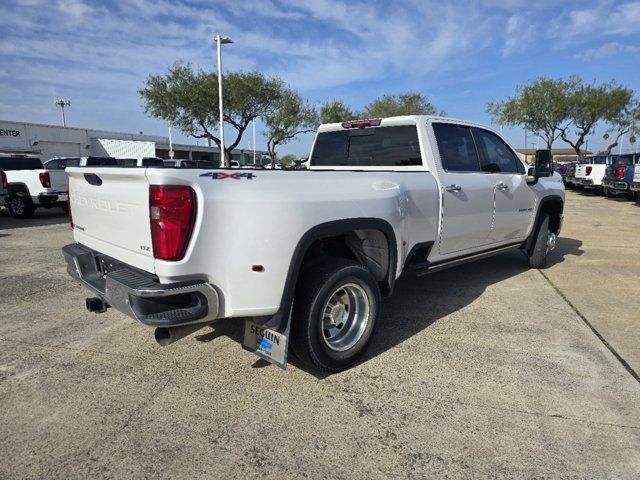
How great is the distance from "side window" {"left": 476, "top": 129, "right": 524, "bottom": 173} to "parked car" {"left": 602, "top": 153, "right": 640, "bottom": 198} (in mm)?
13557

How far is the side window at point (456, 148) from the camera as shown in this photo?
438cm

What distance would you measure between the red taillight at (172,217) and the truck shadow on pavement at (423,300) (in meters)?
1.34

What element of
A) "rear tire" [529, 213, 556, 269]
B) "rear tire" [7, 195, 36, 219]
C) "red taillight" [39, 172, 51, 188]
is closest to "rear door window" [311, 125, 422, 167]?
"rear tire" [529, 213, 556, 269]

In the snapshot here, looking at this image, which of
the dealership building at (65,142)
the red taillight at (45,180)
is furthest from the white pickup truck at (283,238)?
the dealership building at (65,142)

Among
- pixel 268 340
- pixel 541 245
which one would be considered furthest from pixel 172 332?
pixel 541 245

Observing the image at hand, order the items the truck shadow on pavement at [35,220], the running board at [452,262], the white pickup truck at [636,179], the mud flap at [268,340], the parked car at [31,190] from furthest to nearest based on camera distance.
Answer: the white pickup truck at [636,179]
the parked car at [31,190]
the truck shadow on pavement at [35,220]
the running board at [452,262]
the mud flap at [268,340]

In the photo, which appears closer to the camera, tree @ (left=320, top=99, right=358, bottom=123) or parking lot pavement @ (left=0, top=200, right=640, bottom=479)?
parking lot pavement @ (left=0, top=200, right=640, bottom=479)

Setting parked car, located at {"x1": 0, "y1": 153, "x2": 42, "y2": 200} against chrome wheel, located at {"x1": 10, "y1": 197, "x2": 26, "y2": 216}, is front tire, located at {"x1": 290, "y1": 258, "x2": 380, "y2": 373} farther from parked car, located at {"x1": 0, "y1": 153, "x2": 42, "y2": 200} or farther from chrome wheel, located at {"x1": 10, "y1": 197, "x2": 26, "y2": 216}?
parked car, located at {"x1": 0, "y1": 153, "x2": 42, "y2": 200}

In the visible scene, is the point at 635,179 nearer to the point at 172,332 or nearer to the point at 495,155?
the point at 495,155

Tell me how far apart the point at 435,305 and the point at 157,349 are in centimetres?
280

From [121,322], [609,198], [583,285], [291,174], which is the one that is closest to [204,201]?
[291,174]

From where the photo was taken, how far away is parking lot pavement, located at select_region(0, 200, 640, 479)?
2355 millimetres

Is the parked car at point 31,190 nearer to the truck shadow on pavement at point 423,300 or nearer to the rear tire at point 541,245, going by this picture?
the truck shadow on pavement at point 423,300

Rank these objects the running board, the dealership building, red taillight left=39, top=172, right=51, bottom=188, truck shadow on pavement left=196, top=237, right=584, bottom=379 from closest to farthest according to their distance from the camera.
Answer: truck shadow on pavement left=196, top=237, right=584, bottom=379
the running board
red taillight left=39, top=172, right=51, bottom=188
the dealership building
